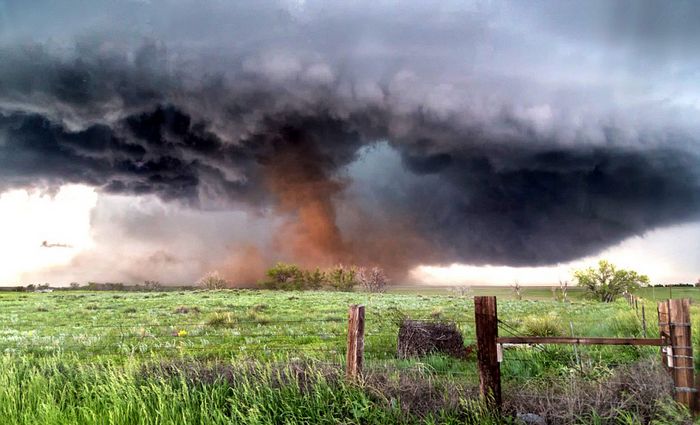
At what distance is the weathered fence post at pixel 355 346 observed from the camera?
8.64m

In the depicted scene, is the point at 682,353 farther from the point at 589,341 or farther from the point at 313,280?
the point at 313,280

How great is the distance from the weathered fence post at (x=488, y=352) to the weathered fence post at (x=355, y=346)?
188 centimetres

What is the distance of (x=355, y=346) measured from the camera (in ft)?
28.5

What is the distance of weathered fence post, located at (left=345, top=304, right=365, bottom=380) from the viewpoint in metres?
8.64

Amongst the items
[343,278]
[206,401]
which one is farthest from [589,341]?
[343,278]

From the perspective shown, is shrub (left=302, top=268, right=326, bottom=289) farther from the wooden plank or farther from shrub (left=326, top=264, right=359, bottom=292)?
the wooden plank

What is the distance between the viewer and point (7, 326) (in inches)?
987

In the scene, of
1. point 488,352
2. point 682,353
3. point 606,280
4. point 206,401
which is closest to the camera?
point 682,353

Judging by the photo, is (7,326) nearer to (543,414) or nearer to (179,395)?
(179,395)

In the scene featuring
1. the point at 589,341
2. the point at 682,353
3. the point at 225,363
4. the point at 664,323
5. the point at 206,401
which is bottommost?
the point at 206,401

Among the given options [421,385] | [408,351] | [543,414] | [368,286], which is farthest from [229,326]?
[368,286]

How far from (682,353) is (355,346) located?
15.6 ft

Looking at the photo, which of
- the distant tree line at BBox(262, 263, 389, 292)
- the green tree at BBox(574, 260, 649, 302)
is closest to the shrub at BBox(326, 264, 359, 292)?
the distant tree line at BBox(262, 263, 389, 292)

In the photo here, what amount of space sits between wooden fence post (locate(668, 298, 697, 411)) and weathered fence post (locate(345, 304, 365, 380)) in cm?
453
